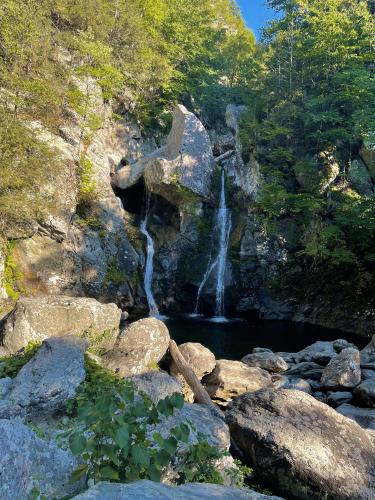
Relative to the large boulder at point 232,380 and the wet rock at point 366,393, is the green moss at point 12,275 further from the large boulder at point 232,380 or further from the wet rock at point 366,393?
the wet rock at point 366,393

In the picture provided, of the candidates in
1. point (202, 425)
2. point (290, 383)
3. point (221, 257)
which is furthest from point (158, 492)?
point (221, 257)

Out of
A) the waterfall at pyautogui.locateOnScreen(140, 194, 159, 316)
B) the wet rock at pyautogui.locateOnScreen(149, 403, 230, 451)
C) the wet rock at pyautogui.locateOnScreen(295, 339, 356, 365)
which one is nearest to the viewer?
the wet rock at pyautogui.locateOnScreen(149, 403, 230, 451)

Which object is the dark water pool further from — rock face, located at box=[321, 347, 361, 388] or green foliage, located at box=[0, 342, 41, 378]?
green foliage, located at box=[0, 342, 41, 378]

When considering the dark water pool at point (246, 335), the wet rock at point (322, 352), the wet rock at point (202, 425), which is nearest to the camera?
the wet rock at point (202, 425)

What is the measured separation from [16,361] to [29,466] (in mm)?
4638

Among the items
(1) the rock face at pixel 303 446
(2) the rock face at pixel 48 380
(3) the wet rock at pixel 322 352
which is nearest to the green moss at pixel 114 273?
(3) the wet rock at pixel 322 352

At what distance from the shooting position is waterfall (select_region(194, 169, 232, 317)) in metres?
24.8

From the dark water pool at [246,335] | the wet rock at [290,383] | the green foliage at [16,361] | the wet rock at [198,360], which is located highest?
the green foliage at [16,361]

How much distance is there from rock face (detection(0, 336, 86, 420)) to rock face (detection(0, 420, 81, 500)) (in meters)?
2.51

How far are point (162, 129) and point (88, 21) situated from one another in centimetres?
997

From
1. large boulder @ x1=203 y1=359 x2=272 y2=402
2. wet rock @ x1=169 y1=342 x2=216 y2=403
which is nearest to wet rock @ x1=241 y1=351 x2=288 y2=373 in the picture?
large boulder @ x1=203 y1=359 x2=272 y2=402

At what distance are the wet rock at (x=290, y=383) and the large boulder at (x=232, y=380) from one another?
0.87ft

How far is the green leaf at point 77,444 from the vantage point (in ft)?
7.37

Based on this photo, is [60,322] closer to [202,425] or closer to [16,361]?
[16,361]
